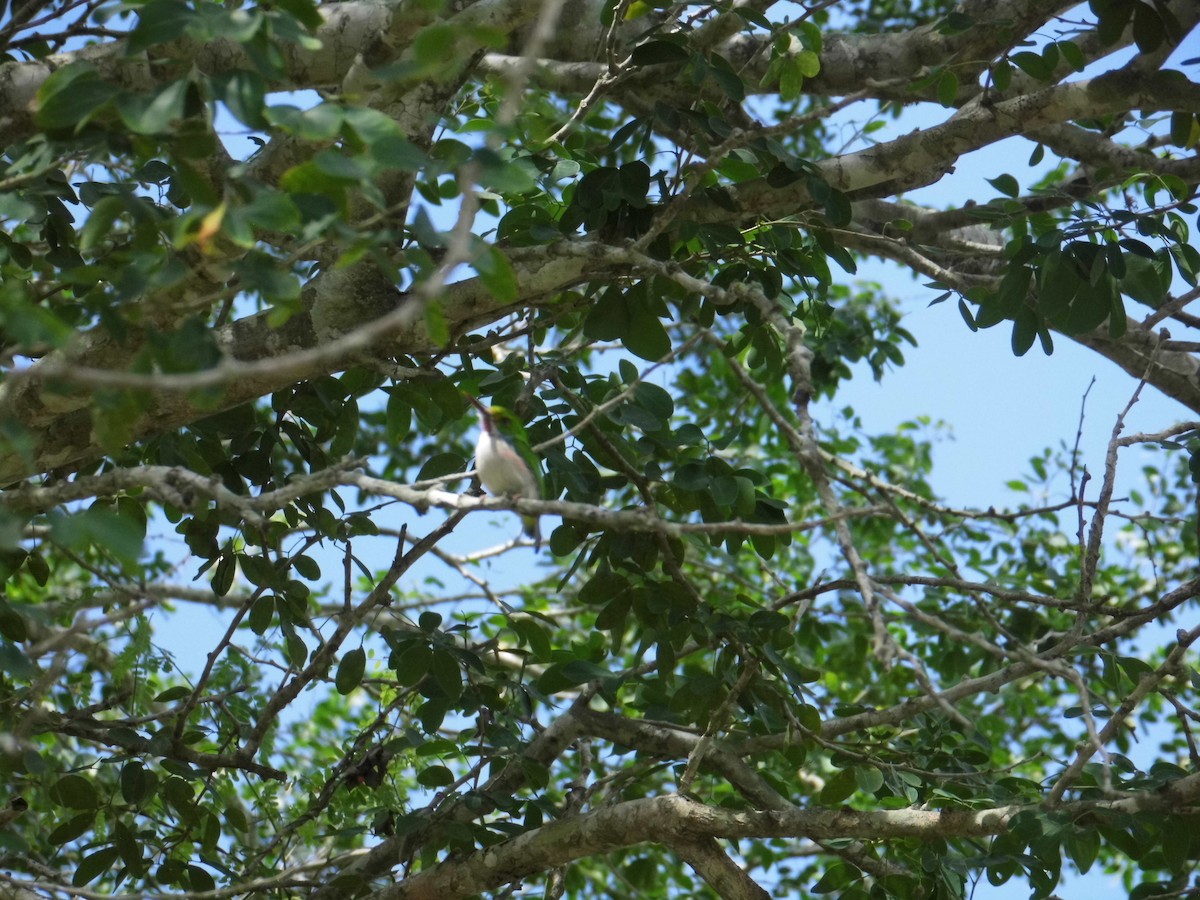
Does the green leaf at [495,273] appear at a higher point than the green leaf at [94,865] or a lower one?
higher

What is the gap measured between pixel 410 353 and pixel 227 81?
1.02 meters

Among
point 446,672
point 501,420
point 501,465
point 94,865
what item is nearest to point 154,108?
point 501,420

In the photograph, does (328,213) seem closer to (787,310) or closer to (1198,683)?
(787,310)

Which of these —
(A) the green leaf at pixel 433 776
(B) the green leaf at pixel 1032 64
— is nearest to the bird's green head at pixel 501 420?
(A) the green leaf at pixel 433 776

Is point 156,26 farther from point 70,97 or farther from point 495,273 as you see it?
point 495,273

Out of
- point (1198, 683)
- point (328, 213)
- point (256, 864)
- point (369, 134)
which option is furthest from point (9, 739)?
point (1198, 683)

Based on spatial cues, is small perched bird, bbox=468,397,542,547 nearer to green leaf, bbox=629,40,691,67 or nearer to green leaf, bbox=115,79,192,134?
green leaf, bbox=629,40,691,67

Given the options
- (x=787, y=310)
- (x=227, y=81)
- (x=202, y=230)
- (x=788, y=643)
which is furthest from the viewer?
(x=787, y=310)

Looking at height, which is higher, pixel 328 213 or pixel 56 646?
pixel 328 213

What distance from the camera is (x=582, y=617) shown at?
6.35 metres

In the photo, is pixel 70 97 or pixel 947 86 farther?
pixel 947 86

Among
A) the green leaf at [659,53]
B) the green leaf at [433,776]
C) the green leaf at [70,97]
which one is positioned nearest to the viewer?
the green leaf at [70,97]

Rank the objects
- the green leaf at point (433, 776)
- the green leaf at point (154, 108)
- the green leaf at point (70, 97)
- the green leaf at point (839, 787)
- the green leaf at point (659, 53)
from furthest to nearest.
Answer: the green leaf at point (433, 776)
the green leaf at point (839, 787)
the green leaf at point (659, 53)
the green leaf at point (70, 97)
the green leaf at point (154, 108)

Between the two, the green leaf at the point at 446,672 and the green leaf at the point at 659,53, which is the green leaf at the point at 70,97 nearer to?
the green leaf at the point at 659,53
